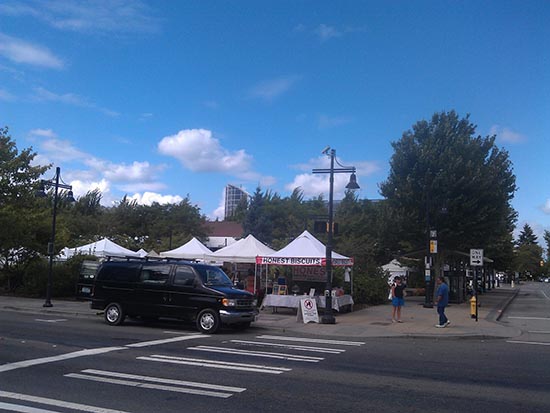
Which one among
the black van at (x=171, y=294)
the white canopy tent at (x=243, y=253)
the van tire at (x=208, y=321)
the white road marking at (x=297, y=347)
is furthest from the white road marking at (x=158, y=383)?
the white canopy tent at (x=243, y=253)

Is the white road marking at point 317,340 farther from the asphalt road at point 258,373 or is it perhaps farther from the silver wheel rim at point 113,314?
the silver wheel rim at point 113,314

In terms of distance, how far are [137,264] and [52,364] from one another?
7.19 meters

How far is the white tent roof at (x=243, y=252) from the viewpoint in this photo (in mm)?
24297

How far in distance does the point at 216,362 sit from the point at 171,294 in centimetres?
597

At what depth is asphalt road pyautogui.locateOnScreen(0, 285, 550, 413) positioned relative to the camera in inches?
286

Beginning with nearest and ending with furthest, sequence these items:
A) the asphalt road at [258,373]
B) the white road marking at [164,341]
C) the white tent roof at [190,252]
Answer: the asphalt road at [258,373], the white road marking at [164,341], the white tent roof at [190,252]

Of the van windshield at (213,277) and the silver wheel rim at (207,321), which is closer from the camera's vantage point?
the silver wheel rim at (207,321)

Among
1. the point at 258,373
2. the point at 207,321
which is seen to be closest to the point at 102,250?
the point at 207,321

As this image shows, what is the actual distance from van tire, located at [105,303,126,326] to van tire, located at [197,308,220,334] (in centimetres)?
280

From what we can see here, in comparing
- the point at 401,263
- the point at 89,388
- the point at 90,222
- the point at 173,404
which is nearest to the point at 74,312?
the point at 89,388

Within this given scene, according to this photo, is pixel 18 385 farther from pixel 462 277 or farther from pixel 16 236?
pixel 462 277

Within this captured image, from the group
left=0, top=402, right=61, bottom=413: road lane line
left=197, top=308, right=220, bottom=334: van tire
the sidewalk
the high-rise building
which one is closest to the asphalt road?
left=0, top=402, right=61, bottom=413: road lane line

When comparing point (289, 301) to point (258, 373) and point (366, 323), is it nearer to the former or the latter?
point (366, 323)

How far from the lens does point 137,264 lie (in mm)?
16891
